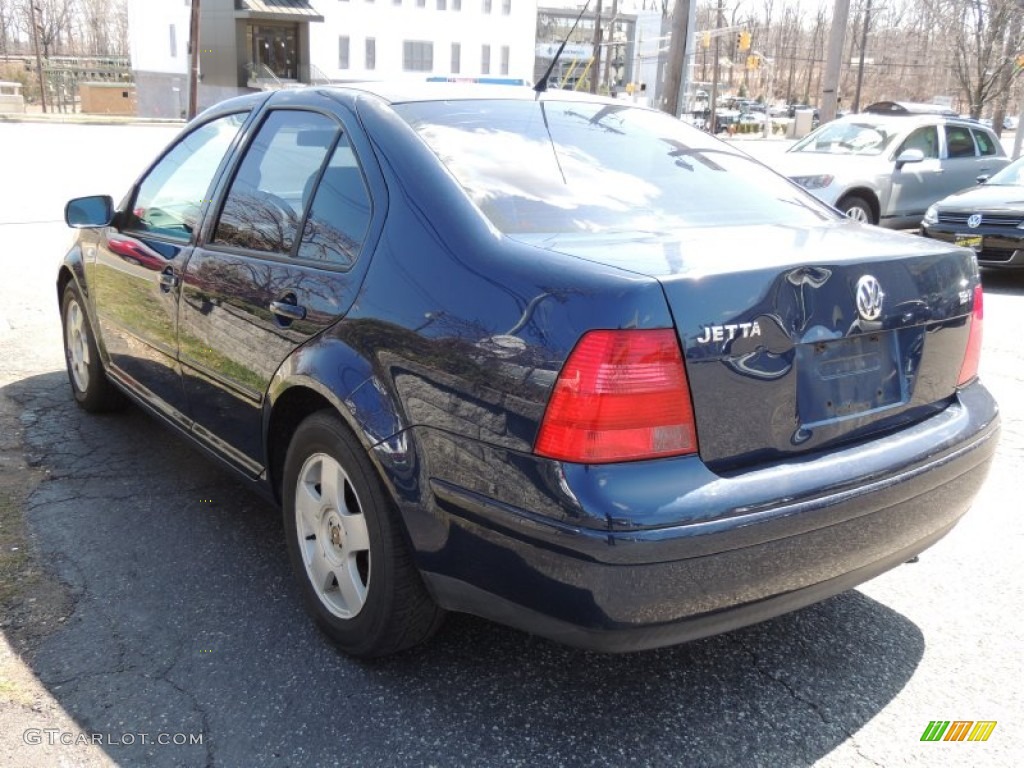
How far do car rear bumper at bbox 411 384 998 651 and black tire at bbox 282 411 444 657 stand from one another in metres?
0.16

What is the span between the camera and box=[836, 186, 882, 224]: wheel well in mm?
11094

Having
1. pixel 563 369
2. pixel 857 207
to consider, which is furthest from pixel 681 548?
pixel 857 207

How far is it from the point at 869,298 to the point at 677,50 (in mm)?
16524

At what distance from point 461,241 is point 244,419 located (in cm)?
122

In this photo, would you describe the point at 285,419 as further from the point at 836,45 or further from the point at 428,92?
the point at 836,45

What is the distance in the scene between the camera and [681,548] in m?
2.07

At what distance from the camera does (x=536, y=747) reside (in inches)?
96.2

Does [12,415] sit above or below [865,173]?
below

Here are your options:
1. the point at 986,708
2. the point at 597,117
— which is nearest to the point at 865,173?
the point at 597,117

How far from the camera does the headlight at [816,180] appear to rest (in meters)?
11.0

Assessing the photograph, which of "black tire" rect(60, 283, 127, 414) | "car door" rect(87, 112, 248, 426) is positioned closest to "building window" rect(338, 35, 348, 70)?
"black tire" rect(60, 283, 127, 414)

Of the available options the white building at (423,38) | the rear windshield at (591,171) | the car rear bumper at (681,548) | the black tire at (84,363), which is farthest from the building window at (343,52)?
the car rear bumper at (681,548)

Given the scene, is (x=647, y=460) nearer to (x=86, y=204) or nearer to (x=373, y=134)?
(x=373, y=134)

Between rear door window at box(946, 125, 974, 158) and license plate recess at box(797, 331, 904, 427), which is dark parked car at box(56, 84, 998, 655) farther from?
rear door window at box(946, 125, 974, 158)
